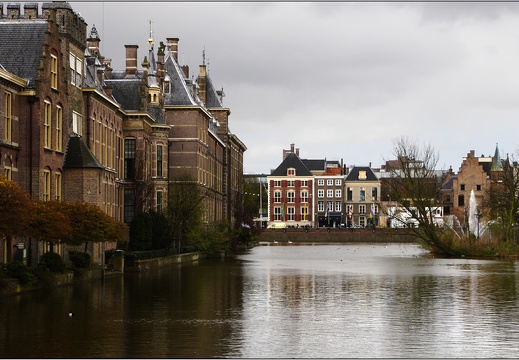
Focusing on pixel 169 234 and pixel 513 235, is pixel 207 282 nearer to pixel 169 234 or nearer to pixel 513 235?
pixel 169 234

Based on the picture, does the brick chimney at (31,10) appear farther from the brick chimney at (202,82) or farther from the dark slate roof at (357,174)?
the dark slate roof at (357,174)

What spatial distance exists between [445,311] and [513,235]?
59162mm

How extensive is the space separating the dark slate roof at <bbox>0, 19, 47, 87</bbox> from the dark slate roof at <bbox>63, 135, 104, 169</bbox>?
5735mm

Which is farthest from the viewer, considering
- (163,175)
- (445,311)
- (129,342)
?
(163,175)

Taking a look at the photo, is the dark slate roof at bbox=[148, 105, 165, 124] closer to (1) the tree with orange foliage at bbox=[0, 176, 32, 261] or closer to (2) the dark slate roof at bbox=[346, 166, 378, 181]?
(1) the tree with orange foliage at bbox=[0, 176, 32, 261]

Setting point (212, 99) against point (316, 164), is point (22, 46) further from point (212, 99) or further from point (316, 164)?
point (316, 164)

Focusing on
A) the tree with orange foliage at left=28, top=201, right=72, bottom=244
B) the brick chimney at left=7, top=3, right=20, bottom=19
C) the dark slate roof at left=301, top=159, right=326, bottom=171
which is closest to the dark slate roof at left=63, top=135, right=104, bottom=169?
the brick chimney at left=7, top=3, right=20, bottom=19

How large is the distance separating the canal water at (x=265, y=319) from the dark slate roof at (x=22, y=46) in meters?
11.3

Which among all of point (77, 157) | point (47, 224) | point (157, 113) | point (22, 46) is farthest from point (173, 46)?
point (47, 224)

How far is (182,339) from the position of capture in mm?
23766

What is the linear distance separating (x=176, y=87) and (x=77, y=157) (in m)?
41.4

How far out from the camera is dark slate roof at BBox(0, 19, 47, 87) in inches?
1863

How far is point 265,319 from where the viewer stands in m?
28.7

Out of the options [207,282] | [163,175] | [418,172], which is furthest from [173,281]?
[418,172]
